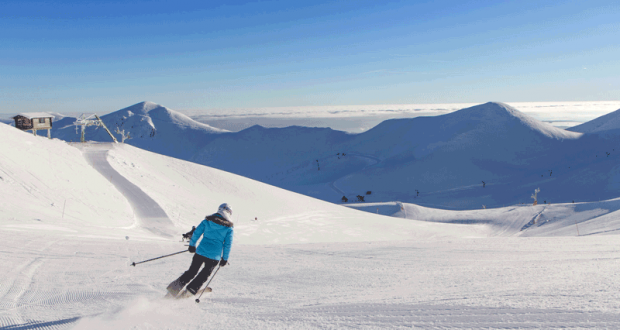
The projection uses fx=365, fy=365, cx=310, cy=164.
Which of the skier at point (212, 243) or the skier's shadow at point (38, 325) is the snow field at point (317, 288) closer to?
the skier's shadow at point (38, 325)

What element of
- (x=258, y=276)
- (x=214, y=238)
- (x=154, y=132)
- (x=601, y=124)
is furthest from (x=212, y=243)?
(x=154, y=132)

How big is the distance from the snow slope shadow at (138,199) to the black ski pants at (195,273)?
10.5 metres

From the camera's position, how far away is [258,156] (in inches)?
5517

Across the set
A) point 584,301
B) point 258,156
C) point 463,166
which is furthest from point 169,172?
point 258,156

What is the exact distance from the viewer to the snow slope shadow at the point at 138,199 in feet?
54.3

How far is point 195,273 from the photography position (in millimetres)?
5879

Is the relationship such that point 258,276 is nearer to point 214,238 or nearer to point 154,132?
point 214,238

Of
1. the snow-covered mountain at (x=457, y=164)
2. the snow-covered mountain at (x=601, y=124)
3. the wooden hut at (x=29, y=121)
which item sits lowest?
the snow-covered mountain at (x=457, y=164)

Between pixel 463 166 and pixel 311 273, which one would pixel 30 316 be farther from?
pixel 463 166

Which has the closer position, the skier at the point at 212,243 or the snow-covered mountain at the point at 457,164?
the skier at the point at 212,243

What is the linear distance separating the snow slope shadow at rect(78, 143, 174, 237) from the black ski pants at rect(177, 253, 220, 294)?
10.5 m

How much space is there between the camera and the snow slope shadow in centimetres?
1656

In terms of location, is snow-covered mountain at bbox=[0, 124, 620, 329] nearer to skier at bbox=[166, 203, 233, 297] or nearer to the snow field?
the snow field

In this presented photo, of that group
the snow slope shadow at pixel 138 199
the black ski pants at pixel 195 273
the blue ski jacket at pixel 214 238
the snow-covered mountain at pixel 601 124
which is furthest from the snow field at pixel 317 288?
the snow-covered mountain at pixel 601 124
